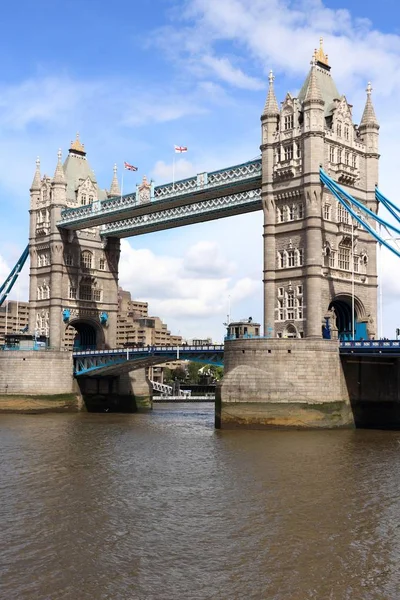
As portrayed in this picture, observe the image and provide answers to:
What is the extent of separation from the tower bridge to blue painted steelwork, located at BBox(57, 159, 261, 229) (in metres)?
0.12

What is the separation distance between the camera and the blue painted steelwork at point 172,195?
65.0 meters

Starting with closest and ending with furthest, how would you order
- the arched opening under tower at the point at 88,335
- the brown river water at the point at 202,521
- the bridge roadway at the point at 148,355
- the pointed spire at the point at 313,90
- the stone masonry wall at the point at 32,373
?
the brown river water at the point at 202,521
the bridge roadway at the point at 148,355
the pointed spire at the point at 313,90
the stone masonry wall at the point at 32,373
the arched opening under tower at the point at 88,335

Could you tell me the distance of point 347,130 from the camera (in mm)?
62000

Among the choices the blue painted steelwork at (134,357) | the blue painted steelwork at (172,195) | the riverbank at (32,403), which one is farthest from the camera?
the riverbank at (32,403)

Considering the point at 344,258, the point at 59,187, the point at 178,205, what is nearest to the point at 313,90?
the point at 344,258

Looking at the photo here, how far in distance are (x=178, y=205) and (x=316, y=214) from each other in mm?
18711

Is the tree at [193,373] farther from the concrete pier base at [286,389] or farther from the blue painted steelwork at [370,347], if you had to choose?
the blue painted steelwork at [370,347]

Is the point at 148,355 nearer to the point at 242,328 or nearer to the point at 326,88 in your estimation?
the point at 242,328

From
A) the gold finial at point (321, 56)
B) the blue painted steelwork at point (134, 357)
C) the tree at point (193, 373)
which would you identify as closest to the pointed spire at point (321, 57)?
the gold finial at point (321, 56)

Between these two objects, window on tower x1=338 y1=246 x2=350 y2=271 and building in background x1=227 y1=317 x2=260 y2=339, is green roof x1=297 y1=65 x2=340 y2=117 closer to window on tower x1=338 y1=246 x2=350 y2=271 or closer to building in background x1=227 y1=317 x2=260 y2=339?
window on tower x1=338 y1=246 x2=350 y2=271

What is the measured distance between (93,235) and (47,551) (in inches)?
2700

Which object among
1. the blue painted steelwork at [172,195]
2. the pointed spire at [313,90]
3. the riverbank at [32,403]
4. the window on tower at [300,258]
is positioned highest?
the pointed spire at [313,90]

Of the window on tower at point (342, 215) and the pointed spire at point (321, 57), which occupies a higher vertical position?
the pointed spire at point (321, 57)

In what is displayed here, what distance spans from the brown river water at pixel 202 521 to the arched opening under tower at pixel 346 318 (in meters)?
15.1
